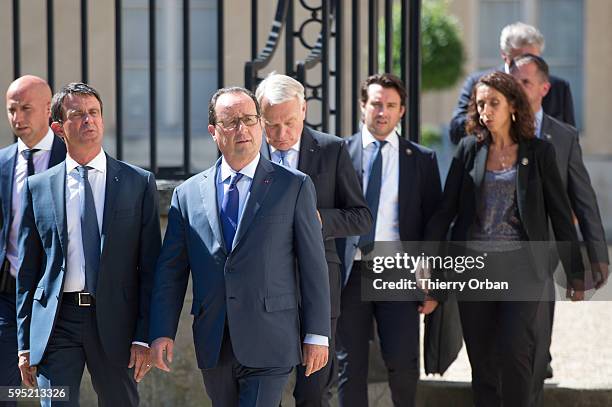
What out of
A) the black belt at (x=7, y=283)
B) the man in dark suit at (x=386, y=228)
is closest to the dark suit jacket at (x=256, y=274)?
the black belt at (x=7, y=283)

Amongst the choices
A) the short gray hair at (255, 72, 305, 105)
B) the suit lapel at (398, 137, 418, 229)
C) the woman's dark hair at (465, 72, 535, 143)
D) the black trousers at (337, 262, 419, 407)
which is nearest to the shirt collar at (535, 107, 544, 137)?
the woman's dark hair at (465, 72, 535, 143)

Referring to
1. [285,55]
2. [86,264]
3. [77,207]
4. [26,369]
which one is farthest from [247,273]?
[285,55]

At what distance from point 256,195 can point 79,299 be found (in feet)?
2.72

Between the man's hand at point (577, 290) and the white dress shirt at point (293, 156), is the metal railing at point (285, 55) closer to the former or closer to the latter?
the white dress shirt at point (293, 156)

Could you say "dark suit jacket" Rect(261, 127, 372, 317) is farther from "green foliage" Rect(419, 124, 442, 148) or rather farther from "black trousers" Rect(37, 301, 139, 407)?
"green foliage" Rect(419, 124, 442, 148)

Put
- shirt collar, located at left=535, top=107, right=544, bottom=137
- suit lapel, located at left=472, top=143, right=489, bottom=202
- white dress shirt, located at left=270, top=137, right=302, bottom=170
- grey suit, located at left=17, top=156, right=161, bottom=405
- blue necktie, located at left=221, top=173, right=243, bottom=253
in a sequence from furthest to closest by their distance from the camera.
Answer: shirt collar, located at left=535, top=107, right=544, bottom=137 < suit lapel, located at left=472, top=143, right=489, bottom=202 < white dress shirt, located at left=270, top=137, right=302, bottom=170 < grey suit, located at left=17, top=156, right=161, bottom=405 < blue necktie, located at left=221, top=173, right=243, bottom=253

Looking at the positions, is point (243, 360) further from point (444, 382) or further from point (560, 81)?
point (560, 81)

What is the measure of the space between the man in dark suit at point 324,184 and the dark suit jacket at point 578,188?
4.05 feet

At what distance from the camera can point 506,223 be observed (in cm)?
646

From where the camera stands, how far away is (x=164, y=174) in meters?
7.23

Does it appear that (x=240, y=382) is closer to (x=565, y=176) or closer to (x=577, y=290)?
(x=577, y=290)

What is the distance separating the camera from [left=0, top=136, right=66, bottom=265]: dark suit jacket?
19.1 feet

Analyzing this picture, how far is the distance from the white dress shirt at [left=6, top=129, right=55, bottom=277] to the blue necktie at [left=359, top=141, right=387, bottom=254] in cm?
161

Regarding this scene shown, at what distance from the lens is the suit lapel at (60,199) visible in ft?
17.2
